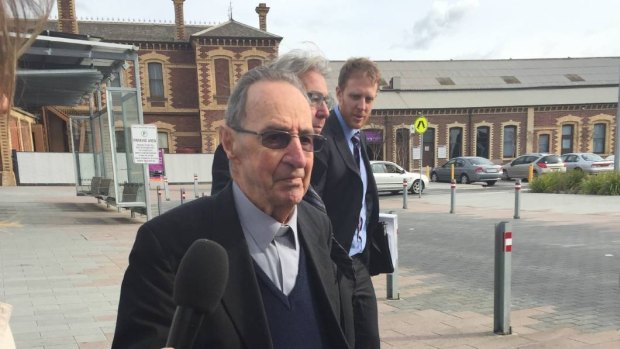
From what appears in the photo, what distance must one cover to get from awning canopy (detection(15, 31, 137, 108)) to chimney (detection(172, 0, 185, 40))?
1824cm

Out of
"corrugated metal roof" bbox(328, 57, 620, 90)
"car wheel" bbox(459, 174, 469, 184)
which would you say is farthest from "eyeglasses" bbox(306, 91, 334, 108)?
"corrugated metal roof" bbox(328, 57, 620, 90)

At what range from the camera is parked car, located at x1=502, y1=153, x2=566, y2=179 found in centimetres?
2218

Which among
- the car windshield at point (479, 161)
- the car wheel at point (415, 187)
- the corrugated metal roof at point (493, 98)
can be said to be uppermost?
the corrugated metal roof at point (493, 98)

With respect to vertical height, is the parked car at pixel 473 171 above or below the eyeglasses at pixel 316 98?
below

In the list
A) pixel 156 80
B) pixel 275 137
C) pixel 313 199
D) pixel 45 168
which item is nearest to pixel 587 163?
pixel 313 199

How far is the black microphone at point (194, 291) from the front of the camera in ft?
2.98

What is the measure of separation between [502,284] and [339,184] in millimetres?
2367

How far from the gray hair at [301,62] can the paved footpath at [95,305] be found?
103 inches

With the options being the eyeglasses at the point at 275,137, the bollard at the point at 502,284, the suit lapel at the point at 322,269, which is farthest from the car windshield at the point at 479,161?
the eyeglasses at the point at 275,137

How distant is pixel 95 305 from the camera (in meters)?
4.61

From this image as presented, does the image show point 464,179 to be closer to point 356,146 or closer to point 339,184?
point 356,146

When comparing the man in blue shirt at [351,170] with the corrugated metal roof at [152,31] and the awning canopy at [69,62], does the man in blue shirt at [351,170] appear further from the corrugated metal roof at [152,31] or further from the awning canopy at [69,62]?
the corrugated metal roof at [152,31]

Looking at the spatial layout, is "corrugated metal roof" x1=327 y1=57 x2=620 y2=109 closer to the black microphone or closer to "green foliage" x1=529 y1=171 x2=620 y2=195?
"green foliage" x1=529 y1=171 x2=620 y2=195

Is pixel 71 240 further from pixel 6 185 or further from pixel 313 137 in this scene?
pixel 6 185
